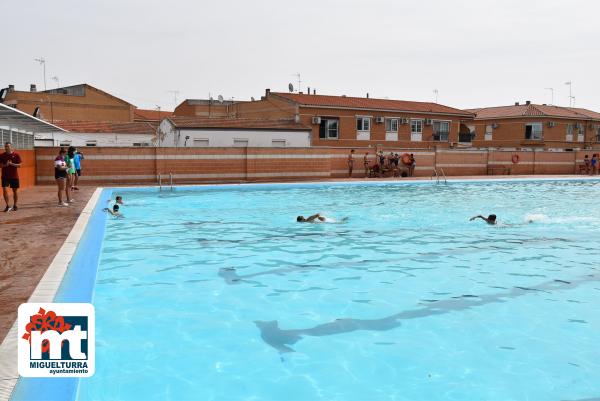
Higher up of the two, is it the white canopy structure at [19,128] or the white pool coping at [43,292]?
the white canopy structure at [19,128]

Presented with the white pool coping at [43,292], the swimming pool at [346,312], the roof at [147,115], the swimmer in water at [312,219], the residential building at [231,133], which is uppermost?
the roof at [147,115]

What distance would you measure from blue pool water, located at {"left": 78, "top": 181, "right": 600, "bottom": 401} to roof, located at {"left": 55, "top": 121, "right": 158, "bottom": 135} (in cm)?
2909

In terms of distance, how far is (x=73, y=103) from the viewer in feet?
173

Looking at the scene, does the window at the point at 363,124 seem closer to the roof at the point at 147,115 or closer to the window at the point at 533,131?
the window at the point at 533,131

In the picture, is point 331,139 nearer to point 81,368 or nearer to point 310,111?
point 310,111

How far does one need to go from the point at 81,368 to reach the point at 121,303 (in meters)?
3.16

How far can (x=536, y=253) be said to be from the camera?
10258mm

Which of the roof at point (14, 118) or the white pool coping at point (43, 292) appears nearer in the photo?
the white pool coping at point (43, 292)

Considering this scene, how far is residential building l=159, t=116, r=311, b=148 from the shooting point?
3322 centimetres

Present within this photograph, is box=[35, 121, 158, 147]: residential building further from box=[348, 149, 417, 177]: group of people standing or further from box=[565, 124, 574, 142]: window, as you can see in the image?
box=[565, 124, 574, 142]: window

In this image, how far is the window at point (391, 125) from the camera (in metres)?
41.4

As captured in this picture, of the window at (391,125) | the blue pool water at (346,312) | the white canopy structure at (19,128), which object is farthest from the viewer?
the window at (391,125)

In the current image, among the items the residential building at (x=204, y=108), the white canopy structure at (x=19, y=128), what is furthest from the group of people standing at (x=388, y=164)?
the residential building at (x=204, y=108)

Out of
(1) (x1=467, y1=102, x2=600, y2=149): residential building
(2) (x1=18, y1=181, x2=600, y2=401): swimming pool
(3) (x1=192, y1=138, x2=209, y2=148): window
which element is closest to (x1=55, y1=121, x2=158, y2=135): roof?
(3) (x1=192, y1=138, x2=209, y2=148): window
